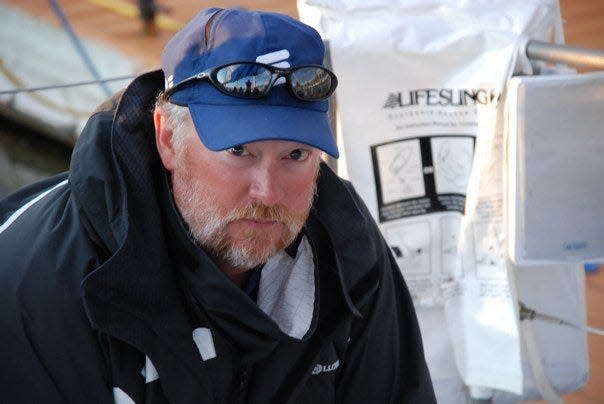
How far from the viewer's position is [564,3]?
19.7 feet

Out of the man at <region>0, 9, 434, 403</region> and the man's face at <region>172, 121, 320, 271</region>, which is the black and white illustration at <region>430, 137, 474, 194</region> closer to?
the man at <region>0, 9, 434, 403</region>

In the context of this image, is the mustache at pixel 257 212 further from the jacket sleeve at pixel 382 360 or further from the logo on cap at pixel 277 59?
the jacket sleeve at pixel 382 360

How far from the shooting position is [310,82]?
1921 mm

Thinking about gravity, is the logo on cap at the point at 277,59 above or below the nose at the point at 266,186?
above

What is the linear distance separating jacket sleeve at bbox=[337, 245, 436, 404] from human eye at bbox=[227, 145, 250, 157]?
1.51ft

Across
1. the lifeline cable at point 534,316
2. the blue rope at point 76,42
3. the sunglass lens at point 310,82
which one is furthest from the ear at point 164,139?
the blue rope at point 76,42

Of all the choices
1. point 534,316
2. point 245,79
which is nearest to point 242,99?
point 245,79

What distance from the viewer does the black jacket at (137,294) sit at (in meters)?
1.76

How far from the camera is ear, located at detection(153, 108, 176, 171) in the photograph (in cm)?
192

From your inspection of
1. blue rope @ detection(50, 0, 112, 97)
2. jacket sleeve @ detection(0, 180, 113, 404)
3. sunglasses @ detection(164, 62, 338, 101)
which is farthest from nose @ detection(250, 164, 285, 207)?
blue rope @ detection(50, 0, 112, 97)

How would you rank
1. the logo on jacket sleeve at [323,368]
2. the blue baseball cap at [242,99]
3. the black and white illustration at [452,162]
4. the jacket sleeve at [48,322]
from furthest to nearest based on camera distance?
the black and white illustration at [452,162] → the logo on jacket sleeve at [323,368] → the blue baseball cap at [242,99] → the jacket sleeve at [48,322]

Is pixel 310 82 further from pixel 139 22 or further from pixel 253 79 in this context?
pixel 139 22

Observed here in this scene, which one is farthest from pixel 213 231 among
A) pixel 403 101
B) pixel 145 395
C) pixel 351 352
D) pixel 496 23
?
pixel 496 23

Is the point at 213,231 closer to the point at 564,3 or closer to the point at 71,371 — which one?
the point at 71,371
